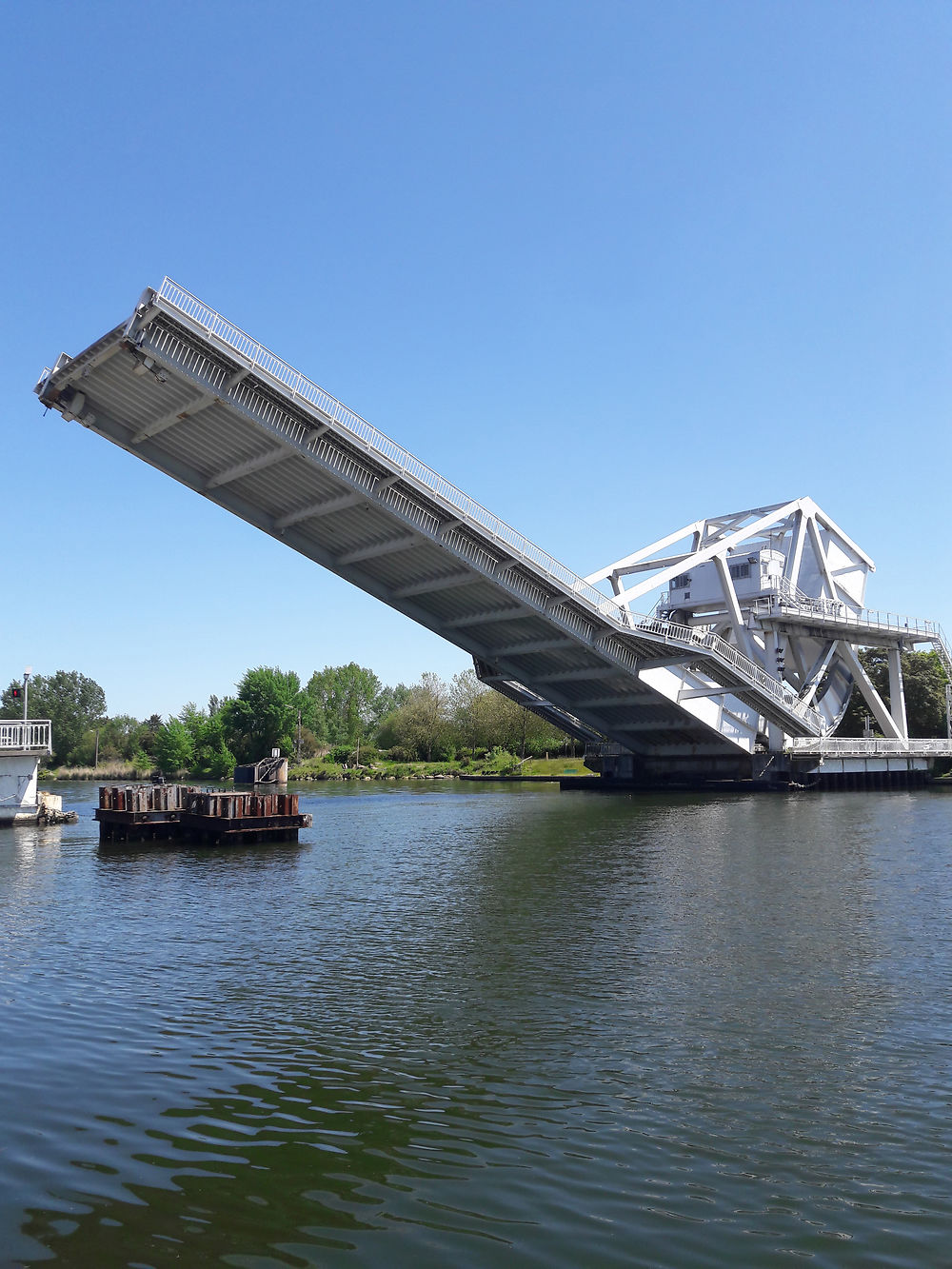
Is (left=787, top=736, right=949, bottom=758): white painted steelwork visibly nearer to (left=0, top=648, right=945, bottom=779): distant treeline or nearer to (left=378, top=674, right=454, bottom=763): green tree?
(left=0, top=648, right=945, bottom=779): distant treeline

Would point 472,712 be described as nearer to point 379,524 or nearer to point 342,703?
point 342,703

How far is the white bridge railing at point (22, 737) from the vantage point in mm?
29172

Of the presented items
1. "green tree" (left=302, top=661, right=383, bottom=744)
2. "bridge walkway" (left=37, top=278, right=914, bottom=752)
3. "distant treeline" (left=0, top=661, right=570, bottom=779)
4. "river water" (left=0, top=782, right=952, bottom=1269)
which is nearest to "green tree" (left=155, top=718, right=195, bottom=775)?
"distant treeline" (left=0, top=661, right=570, bottom=779)

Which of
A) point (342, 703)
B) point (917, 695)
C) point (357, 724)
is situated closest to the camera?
point (917, 695)

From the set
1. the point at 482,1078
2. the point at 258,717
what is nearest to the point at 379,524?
the point at 482,1078

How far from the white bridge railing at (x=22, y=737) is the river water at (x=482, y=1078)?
14.5 m

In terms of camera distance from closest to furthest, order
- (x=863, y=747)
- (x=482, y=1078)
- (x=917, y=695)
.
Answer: (x=482, y=1078) < (x=863, y=747) < (x=917, y=695)

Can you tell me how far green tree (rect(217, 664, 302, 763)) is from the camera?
85812 millimetres

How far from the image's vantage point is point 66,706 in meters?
129

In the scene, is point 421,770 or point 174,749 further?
point 174,749

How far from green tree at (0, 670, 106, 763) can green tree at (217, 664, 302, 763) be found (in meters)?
39.6

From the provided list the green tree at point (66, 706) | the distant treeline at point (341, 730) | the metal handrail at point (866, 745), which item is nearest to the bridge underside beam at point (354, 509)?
the metal handrail at point (866, 745)

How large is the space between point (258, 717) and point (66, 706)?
188ft

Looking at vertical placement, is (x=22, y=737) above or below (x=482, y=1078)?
above
